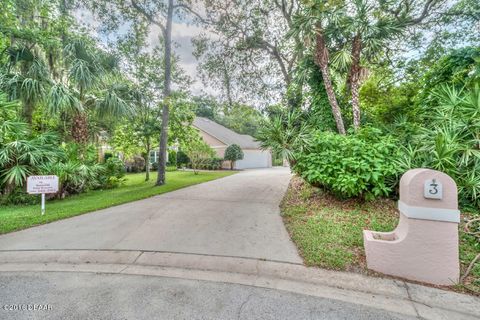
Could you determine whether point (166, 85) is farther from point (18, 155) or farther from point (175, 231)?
point (175, 231)

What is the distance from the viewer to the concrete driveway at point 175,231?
3.86 metres

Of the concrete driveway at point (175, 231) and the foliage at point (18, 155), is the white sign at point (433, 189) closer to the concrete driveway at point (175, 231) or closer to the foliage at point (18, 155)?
the concrete driveway at point (175, 231)

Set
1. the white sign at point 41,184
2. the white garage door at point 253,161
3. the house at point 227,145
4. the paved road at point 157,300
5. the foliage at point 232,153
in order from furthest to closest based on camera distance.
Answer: the white garage door at point 253,161
the house at point 227,145
the foliage at point 232,153
the white sign at point 41,184
the paved road at point 157,300

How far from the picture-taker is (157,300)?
2.50 metres

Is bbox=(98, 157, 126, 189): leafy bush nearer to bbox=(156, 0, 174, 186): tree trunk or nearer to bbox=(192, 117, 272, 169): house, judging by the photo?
bbox=(156, 0, 174, 186): tree trunk

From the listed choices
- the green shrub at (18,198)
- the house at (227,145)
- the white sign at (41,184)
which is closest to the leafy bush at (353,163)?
the white sign at (41,184)

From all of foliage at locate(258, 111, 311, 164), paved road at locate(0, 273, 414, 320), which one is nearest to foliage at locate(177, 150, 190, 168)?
foliage at locate(258, 111, 311, 164)

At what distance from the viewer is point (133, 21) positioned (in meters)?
10.8

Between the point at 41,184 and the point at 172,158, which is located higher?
the point at 172,158

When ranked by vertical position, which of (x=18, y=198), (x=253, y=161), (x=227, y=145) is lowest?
(x=18, y=198)

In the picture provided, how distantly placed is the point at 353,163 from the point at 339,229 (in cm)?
164

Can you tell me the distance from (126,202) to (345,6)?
983 cm

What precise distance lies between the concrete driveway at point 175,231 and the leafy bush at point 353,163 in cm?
167

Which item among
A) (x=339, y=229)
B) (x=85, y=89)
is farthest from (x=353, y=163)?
(x=85, y=89)
